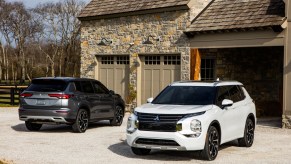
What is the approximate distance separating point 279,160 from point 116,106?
7.51 metres

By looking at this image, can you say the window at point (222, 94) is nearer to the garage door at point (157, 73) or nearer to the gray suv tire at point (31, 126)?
the gray suv tire at point (31, 126)

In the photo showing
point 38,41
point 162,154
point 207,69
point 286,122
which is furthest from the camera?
point 38,41

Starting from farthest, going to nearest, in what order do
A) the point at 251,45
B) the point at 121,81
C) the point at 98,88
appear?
the point at 121,81 < the point at 251,45 < the point at 98,88

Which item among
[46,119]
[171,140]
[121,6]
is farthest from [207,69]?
[171,140]

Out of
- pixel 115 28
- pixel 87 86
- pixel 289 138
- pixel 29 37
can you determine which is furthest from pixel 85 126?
pixel 29 37

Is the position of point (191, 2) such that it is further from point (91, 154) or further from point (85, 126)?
point (91, 154)

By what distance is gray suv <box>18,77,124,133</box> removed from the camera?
14.4m

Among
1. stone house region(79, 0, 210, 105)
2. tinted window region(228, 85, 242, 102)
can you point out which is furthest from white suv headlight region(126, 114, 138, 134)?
stone house region(79, 0, 210, 105)

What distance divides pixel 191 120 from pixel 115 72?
1455cm

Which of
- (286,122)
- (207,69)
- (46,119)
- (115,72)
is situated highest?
(207,69)

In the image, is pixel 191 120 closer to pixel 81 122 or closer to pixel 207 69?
pixel 81 122

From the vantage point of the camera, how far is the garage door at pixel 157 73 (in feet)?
70.8

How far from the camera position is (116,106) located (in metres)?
17.2

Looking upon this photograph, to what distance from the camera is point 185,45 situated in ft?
68.6
